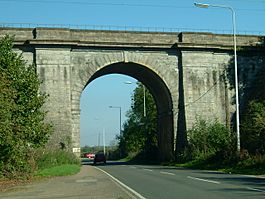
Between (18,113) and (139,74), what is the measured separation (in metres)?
25.2

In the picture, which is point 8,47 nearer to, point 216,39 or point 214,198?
point 214,198

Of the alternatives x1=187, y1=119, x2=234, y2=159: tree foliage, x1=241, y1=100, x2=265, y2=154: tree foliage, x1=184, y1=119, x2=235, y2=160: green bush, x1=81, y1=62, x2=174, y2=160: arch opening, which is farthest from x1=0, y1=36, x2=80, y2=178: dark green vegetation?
x1=81, y1=62, x2=174, y2=160: arch opening

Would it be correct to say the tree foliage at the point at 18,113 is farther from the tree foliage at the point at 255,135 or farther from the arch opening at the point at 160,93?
the arch opening at the point at 160,93

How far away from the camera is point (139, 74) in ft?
167

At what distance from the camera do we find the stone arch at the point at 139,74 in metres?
45.3

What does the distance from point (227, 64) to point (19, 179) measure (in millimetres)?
27314

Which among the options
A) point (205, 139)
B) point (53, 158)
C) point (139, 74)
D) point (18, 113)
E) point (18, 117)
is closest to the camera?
point (18, 117)

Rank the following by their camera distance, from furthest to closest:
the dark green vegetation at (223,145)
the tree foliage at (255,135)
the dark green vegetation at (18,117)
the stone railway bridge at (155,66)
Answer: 1. the stone railway bridge at (155,66)
2. the tree foliage at (255,135)
3. the dark green vegetation at (223,145)
4. the dark green vegetation at (18,117)

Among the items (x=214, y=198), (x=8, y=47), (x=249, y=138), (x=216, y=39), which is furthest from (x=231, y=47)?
(x=214, y=198)

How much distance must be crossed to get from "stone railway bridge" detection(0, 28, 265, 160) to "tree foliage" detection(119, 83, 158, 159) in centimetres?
1540

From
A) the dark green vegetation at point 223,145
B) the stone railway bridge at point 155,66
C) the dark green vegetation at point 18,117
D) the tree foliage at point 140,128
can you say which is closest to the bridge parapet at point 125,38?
the stone railway bridge at point 155,66

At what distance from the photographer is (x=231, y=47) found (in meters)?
48.5

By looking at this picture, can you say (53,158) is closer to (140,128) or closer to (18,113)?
(18,113)

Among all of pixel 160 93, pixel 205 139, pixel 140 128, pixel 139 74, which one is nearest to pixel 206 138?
pixel 205 139
